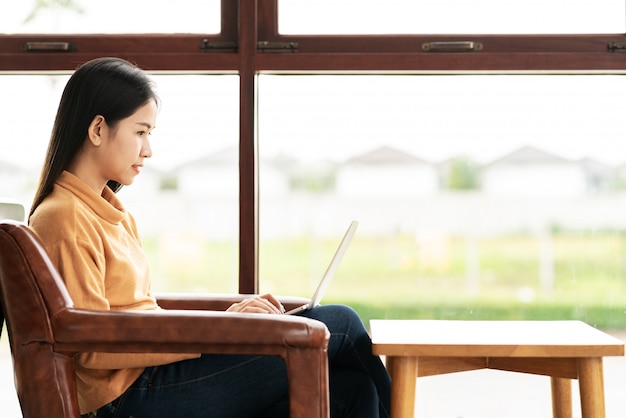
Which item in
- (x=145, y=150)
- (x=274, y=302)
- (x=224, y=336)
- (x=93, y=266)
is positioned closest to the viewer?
(x=224, y=336)

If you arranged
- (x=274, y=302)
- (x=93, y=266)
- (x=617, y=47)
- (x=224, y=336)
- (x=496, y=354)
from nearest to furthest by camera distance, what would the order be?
(x=224, y=336) < (x=93, y=266) < (x=496, y=354) < (x=274, y=302) < (x=617, y=47)

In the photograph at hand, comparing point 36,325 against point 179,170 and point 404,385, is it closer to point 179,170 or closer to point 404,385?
point 404,385

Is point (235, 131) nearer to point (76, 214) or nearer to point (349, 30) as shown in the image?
point (349, 30)

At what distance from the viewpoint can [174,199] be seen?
266cm

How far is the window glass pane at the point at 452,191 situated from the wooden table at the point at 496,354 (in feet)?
2.31

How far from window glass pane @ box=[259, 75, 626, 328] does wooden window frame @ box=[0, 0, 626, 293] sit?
0.23ft

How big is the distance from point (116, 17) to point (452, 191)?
3.97ft

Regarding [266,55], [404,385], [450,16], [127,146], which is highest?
[450,16]

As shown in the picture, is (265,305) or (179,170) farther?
(179,170)

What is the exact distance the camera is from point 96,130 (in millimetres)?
1749

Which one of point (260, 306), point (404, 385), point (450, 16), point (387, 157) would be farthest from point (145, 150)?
point (450, 16)

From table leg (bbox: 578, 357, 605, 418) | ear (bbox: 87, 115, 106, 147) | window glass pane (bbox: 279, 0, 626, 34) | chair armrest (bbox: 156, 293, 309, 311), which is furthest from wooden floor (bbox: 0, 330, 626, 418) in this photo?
ear (bbox: 87, 115, 106, 147)

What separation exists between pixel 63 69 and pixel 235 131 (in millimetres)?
566

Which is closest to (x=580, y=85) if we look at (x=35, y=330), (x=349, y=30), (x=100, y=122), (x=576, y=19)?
(x=576, y=19)
